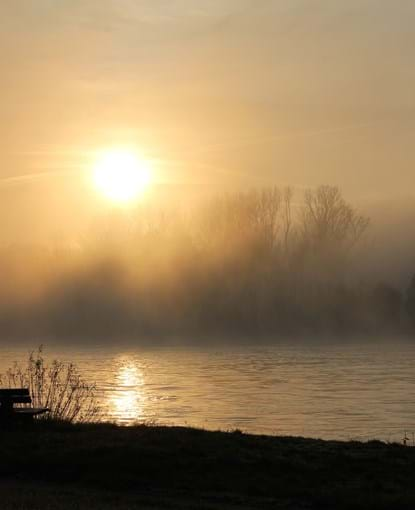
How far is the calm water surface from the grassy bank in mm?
10758

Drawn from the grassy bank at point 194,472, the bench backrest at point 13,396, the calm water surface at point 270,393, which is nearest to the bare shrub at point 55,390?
the bench backrest at point 13,396

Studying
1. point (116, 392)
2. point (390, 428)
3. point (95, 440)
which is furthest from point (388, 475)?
point (116, 392)

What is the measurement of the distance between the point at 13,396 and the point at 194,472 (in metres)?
6.10

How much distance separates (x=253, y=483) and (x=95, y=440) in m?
4.25

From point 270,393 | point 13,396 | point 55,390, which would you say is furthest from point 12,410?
point 270,393


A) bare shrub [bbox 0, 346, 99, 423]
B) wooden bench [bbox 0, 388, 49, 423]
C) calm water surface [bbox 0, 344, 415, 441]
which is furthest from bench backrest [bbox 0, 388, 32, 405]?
calm water surface [bbox 0, 344, 415, 441]

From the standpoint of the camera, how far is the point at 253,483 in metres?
14.2

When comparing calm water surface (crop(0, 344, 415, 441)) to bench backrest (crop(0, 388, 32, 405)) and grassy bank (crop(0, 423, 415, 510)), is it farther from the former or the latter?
grassy bank (crop(0, 423, 415, 510))

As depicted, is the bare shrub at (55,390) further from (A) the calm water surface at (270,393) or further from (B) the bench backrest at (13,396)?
(A) the calm water surface at (270,393)

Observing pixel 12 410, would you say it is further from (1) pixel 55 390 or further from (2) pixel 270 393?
(2) pixel 270 393

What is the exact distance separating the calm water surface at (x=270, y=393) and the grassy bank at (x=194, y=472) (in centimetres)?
1076

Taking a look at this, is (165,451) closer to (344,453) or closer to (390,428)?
(344,453)

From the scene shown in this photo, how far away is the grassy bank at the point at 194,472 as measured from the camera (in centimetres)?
1310

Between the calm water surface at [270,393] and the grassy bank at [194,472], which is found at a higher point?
the grassy bank at [194,472]
